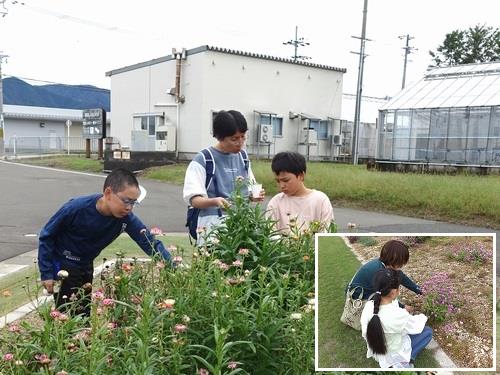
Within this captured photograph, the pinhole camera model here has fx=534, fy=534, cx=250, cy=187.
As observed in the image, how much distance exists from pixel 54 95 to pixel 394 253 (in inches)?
2507

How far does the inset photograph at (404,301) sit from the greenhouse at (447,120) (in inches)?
769

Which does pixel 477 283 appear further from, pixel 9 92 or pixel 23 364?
pixel 9 92

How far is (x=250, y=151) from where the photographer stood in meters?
26.3

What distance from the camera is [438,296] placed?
53.7 inches

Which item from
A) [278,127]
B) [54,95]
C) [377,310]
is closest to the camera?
[377,310]

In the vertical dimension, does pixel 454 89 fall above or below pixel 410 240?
above

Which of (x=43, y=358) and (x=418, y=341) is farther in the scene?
(x=43, y=358)

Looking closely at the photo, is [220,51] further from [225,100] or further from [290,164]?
[290,164]

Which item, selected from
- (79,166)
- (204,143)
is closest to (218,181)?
(204,143)

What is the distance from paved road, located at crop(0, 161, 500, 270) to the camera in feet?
30.0

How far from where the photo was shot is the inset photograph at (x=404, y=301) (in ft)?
4.38

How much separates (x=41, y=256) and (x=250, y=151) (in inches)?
916

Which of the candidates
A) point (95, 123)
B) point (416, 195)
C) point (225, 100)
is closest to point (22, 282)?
point (416, 195)

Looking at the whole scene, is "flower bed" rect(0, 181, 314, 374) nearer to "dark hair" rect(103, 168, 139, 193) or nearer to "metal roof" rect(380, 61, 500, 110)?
"dark hair" rect(103, 168, 139, 193)
